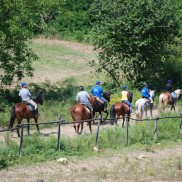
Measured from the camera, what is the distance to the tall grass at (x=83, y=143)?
727 inches

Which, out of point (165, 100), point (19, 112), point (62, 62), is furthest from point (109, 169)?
point (62, 62)

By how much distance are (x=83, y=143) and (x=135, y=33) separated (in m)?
12.8

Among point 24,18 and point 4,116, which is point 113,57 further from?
point 4,116

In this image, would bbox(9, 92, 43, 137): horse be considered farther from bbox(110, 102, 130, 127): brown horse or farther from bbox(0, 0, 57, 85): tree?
bbox(0, 0, 57, 85): tree

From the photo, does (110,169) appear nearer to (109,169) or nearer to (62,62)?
(109,169)

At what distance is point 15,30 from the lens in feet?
87.8

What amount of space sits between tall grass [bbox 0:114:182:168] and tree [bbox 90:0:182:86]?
9.30m

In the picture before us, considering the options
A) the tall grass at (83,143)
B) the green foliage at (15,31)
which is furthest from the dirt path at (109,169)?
the green foliage at (15,31)

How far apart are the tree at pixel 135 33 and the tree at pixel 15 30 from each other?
4.39 meters

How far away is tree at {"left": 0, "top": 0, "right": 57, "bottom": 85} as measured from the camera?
27109 mm

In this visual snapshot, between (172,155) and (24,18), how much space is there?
12.0 metres

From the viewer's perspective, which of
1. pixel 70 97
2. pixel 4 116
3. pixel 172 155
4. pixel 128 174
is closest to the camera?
pixel 128 174

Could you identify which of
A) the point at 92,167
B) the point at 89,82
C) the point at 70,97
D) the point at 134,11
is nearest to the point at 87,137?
the point at 92,167

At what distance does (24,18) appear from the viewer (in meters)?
27.9
